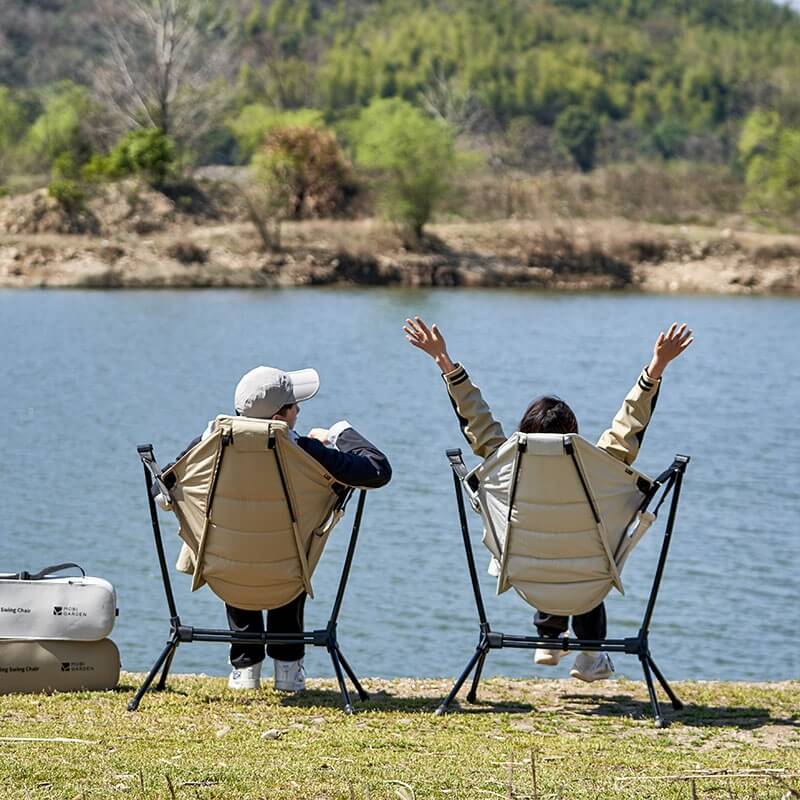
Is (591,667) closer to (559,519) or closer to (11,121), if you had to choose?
(559,519)

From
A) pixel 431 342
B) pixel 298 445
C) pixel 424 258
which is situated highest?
pixel 431 342

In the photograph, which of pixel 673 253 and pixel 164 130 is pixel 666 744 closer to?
pixel 673 253

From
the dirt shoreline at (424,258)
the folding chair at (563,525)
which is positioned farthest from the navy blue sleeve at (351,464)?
the dirt shoreline at (424,258)

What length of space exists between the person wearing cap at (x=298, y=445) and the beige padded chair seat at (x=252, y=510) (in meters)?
0.09

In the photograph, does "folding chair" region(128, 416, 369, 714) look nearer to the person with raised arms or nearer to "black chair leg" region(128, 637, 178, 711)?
"black chair leg" region(128, 637, 178, 711)

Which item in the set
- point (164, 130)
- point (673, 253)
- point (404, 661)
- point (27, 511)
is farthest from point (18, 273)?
point (404, 661)

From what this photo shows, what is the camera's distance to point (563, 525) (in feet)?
18.7

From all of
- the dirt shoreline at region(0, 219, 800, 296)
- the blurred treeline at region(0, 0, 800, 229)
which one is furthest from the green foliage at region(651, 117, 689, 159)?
the dirt shoreline at region(0, 219, 800, 296)

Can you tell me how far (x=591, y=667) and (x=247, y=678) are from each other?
1.34 metres

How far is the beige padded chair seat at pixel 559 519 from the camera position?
5.60m

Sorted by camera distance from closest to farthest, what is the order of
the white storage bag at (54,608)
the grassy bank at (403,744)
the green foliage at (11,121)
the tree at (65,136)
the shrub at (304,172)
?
1. the grassy bank at (403,744)
2. the white storage bag at (54,608)
3. the shrub at (304,172)
4. the tree at (65,136)
5. the green foliage at (11,121)

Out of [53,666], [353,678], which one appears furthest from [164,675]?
[353,678]

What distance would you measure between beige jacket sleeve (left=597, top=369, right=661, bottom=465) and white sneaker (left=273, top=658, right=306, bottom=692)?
1447 millimetres

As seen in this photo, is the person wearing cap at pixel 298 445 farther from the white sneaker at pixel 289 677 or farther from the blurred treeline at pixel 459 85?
the blurred treeline at pixel 459 85
